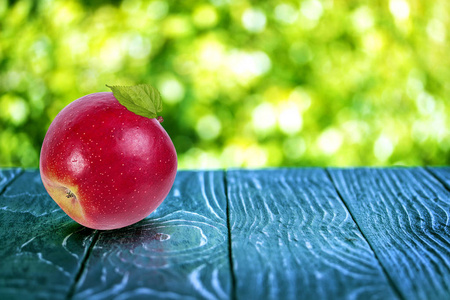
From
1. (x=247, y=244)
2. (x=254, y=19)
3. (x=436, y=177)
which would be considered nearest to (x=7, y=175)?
(x=247, y=244)

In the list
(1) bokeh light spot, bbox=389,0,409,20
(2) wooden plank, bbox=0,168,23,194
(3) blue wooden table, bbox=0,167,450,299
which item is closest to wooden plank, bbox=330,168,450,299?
(3) blue wooden table, bbox=0,167,450,299

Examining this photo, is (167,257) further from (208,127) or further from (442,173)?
(208,127)

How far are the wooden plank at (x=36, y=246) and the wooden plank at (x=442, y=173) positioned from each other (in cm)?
81

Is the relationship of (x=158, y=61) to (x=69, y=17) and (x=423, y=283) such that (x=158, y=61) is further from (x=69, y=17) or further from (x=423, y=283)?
(x=423, y=283)

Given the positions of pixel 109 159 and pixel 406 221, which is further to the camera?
pixel 406 221

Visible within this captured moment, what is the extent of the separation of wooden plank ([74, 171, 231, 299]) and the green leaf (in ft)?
0.69

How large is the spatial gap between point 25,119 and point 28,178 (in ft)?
3.45

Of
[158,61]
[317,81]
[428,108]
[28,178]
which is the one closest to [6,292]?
[28,178]

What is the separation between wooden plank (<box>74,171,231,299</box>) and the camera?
0.75 m

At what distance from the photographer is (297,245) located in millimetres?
896

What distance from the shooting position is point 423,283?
0.78 meters

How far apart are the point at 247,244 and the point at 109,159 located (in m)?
0.27

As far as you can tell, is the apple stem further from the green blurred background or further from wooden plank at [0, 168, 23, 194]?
the green blurred background

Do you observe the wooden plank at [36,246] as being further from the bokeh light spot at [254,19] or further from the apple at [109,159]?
the bokeh light spot at [254,19]
